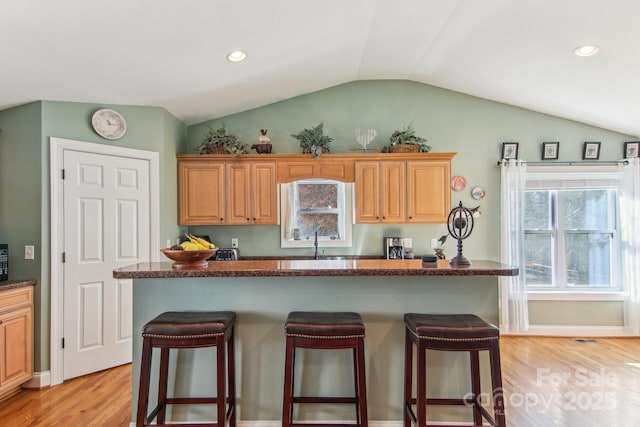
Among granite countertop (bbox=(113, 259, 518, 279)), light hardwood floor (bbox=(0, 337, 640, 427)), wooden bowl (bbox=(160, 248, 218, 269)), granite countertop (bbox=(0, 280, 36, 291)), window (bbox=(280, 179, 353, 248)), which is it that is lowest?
light hardwood floor (bbox=(0, 337, 640, 427))

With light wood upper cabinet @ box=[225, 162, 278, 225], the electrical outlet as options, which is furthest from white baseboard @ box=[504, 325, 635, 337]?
the electrical outlet

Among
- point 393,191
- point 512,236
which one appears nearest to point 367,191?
point 393,191

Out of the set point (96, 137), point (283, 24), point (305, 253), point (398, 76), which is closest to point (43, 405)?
point (96, 137)

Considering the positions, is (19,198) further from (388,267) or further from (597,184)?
(597,184)

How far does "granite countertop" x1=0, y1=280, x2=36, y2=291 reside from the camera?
8.45 feet

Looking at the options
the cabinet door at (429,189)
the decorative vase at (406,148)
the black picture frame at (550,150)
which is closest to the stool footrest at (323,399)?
the cabinet door at (429,189)

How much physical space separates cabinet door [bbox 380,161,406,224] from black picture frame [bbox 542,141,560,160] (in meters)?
1.88

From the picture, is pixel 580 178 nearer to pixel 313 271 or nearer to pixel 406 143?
pixel 406 143

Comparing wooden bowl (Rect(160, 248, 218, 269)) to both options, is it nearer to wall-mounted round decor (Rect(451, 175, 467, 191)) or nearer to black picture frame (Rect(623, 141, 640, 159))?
wall-mounted round decor (Rect(451, 175, 467, 191))

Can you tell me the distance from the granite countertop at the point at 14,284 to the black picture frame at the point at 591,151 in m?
6.02

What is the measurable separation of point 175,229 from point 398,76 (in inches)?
129

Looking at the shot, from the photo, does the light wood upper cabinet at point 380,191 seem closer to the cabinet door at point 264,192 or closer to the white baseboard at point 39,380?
the cabinet door at point 264,192

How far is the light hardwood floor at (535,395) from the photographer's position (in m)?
2.39

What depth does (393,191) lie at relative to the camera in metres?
3.93
